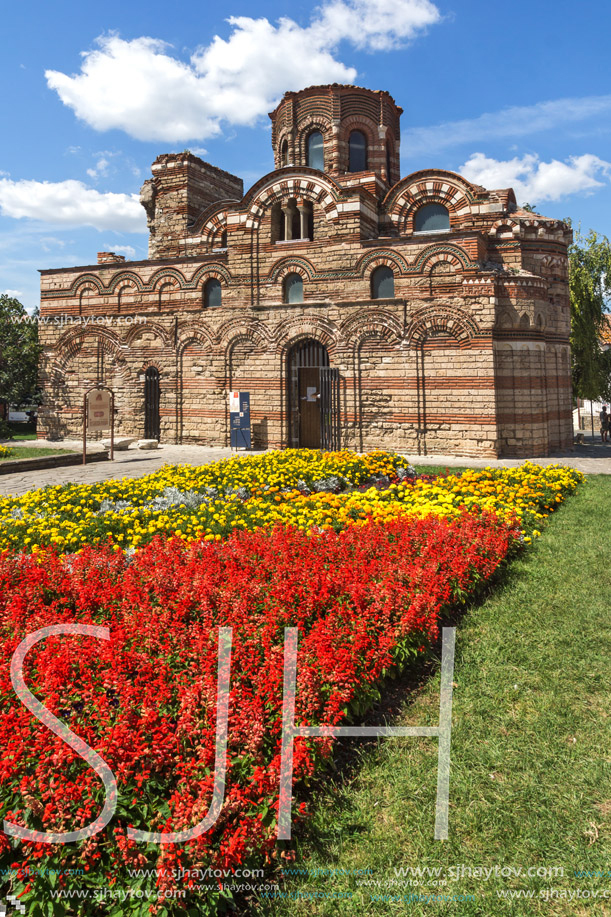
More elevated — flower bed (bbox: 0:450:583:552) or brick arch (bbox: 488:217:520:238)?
brick arch (bbox: 488:217:520:238)

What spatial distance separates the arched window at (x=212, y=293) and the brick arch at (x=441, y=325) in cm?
699

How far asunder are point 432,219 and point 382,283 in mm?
3290

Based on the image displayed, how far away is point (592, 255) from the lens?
79.0 feet

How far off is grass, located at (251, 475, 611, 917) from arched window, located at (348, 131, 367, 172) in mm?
21068

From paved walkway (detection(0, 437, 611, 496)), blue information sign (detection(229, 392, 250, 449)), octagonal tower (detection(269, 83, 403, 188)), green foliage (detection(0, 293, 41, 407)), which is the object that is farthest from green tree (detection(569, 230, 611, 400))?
green foliage (detection(0, 293, 41, 407))

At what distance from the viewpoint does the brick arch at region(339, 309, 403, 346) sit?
16.8 m

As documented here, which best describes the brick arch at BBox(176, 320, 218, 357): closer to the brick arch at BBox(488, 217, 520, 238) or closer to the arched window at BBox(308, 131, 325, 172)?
the arched window at BBox(308, 131, 325, 172)

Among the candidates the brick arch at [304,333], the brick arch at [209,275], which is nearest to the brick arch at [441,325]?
the brick arch at [304,333]

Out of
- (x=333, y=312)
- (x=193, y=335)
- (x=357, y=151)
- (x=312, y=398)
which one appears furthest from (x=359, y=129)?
(x=312, y=398)

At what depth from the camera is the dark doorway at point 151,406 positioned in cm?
2058

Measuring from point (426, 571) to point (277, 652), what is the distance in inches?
77.2

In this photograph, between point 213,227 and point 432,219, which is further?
point 213,227

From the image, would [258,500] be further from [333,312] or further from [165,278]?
[165,278]

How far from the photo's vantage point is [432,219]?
60.5 ft
